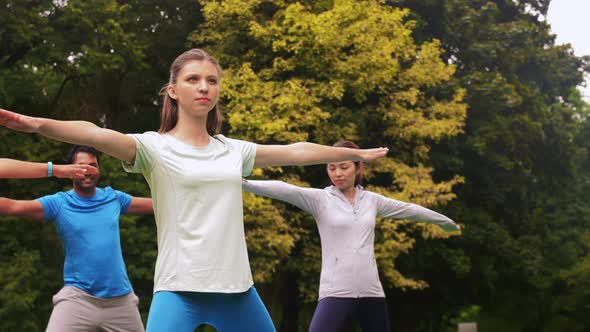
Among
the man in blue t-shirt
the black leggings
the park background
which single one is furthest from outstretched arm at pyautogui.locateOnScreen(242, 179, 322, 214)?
the park background

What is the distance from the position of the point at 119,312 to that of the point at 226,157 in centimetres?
259

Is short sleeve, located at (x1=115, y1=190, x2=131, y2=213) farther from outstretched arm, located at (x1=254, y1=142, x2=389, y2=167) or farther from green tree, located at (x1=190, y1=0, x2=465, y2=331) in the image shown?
green tree, located at (x1=190, y1=0, x2=465, y2=331)

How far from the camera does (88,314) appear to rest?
223 inches

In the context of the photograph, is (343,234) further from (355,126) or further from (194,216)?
(355,126)

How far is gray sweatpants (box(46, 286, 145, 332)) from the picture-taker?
5645 millimetres

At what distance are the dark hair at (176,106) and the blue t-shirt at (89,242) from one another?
232 centimetres

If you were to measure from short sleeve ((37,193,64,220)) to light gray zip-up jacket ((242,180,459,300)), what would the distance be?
1.44 meters

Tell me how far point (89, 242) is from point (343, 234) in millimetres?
1798

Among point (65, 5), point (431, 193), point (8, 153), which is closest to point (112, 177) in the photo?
point (8, 153)

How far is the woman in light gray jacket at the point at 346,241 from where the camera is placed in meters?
5.96

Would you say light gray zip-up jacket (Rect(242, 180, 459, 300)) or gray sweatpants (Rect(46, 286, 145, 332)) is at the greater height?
light gray zip-up jacket (Rect(242, 180, 459, 300))

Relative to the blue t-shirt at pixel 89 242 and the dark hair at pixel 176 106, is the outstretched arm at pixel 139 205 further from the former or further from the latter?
the dark hair at pixel 176 106

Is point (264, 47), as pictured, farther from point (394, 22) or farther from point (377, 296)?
point (377, 296)

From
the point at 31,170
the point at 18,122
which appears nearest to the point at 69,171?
the point at 31,170
